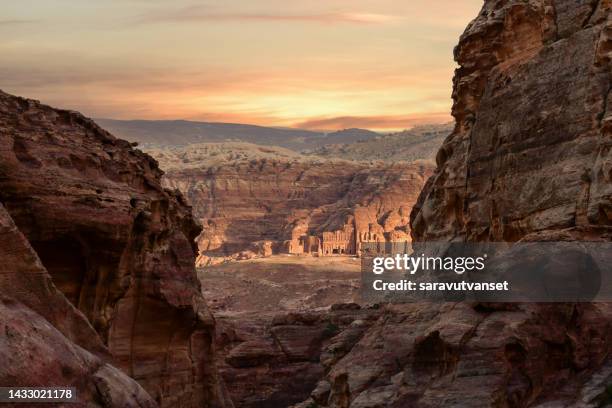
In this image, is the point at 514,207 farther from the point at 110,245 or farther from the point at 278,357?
the point at 278,357

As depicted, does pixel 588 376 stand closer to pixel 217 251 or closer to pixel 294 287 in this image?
pixel 294 287

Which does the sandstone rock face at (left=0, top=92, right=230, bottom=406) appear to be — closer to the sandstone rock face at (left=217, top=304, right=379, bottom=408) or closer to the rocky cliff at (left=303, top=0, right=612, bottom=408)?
the rocky cliff at (left=303, top=0, right=612, bottom=408)

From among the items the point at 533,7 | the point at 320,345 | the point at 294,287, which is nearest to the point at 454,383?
the point at 533,7

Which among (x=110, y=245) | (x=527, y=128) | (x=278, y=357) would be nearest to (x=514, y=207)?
(x=527, y=128)

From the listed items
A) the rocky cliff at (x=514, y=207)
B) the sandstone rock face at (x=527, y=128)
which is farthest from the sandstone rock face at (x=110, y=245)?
the sandstone rock face at (x=527, y=128)

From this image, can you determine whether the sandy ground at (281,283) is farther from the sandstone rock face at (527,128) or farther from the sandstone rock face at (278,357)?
the sandstone rock face at (527,128)

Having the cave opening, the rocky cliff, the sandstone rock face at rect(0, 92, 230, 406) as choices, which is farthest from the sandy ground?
the cave opening
